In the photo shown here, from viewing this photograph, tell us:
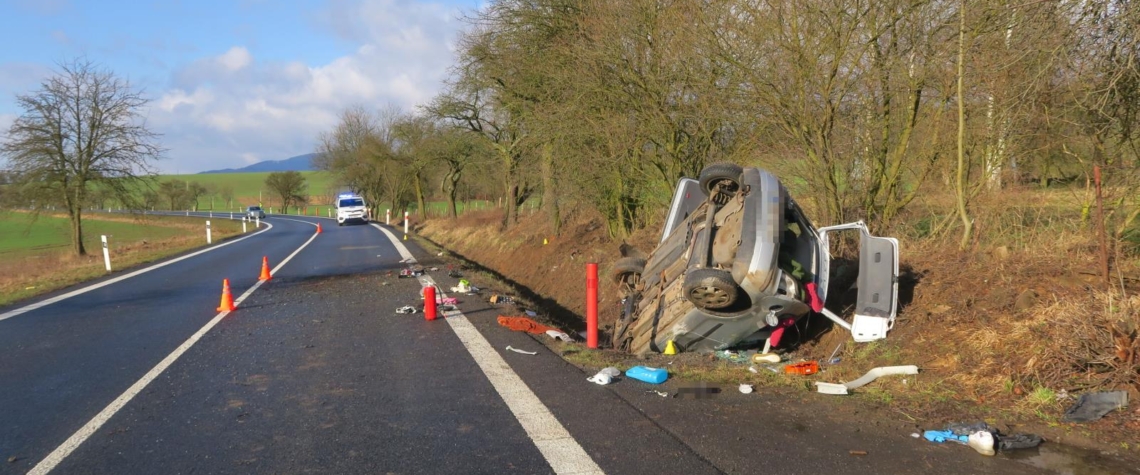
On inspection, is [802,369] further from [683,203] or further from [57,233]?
[57,233]

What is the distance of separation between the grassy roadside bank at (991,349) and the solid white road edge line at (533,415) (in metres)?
0.76

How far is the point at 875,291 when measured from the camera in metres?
6.88

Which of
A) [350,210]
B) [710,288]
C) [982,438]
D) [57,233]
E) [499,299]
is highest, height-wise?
[710,288]

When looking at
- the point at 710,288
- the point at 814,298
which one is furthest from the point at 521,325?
the point at 814,298

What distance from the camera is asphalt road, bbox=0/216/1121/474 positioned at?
420cm

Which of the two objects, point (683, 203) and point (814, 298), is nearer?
point (814, 298)

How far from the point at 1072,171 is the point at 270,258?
59.0ft

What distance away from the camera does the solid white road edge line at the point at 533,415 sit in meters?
4.14

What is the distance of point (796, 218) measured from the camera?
23.1 feet

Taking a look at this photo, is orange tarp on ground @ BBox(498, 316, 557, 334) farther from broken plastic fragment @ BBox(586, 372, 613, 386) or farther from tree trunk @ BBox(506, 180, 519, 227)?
tree trunk @ BBox(506, 180, 519, 227)

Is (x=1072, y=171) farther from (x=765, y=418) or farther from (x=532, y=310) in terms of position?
(x=532, y=310)

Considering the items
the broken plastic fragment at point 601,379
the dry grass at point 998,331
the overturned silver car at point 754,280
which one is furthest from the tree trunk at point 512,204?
the broken plastic fragment at point 601,379

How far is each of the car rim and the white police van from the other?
41.9 metres

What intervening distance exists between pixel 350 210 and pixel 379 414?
42802 millimetres
